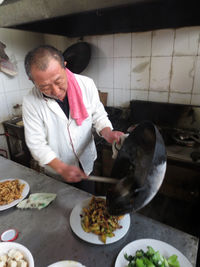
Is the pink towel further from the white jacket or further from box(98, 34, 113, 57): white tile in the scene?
box(98, 34, 113, 57): white tile

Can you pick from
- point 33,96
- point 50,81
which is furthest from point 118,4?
point 33,96

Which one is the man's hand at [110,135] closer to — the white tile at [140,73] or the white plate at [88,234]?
the white plate at [88,234]

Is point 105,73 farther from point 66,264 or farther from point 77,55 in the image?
point 66,264

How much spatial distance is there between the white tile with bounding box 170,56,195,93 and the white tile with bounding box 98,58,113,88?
678 mm

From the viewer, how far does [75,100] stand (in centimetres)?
107

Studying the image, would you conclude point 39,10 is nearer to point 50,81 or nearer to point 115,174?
point 50,81

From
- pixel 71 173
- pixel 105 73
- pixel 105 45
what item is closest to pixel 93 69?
pixel 105 73

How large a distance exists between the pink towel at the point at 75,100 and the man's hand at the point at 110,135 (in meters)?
0.16

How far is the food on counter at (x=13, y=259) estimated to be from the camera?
60cm

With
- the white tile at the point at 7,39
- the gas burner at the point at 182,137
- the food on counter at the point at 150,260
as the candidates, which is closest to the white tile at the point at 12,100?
the white tile at the point at 7,39

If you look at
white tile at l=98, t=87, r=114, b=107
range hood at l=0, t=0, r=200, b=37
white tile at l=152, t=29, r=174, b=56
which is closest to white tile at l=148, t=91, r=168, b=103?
white tile at l=152, t=29, r=174, b=56

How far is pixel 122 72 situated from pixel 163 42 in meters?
0.49

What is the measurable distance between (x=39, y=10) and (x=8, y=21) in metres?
0.33

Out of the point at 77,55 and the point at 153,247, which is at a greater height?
the point at 77,55
